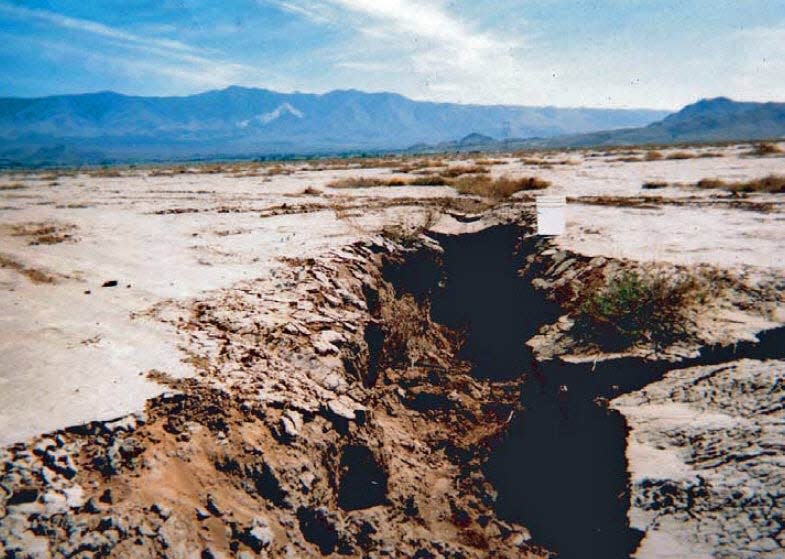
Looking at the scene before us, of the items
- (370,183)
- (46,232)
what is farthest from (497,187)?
(46,232)

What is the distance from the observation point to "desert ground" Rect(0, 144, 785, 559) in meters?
2.81

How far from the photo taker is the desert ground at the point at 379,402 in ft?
9.22

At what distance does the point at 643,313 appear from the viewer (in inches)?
194

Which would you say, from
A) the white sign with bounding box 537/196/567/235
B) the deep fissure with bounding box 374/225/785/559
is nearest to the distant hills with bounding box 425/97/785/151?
the white sign with bounding box 537/196/567/235

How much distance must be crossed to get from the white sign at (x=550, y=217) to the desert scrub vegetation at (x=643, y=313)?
12.1ft

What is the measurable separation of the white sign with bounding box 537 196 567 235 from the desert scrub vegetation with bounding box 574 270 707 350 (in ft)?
12.1

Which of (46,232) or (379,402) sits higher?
(46,232)

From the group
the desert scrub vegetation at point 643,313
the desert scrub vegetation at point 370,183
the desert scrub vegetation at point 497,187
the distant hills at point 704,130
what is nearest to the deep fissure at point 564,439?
the desert scrub vegetation at point 643,313

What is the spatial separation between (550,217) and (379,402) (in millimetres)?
5873

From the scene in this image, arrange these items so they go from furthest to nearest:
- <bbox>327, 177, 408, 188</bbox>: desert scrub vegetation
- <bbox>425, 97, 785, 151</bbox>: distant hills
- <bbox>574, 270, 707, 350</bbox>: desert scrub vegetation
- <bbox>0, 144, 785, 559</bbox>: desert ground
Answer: <bbox>425, 97, 785, 151</bbox>: distant hills, <bbox>327, 177, 408, 188</bbox>: desert scrub vegetation, <bbox>574, 270, 707, 350</bbox>: desert scrub vegetation, <bbox>0, 144, 785, 559</bbox>: desert ground

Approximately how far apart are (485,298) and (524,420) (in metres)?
4.31

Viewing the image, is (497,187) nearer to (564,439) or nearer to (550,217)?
(550,217)

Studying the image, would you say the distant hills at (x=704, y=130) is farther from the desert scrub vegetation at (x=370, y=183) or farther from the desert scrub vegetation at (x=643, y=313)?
the desert scrub vegetation at (x=643, y=313)

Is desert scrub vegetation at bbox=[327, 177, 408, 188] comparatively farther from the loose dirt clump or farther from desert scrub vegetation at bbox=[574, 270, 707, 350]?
desert scrub vegetation at bbox=[574, 270, 707, 350]
